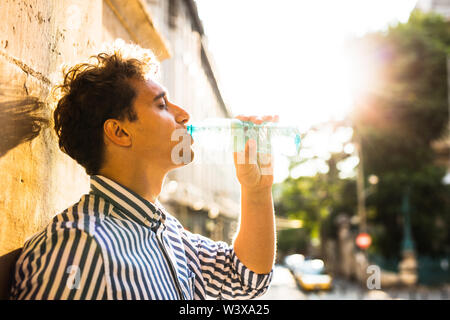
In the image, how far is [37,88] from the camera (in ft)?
5.81

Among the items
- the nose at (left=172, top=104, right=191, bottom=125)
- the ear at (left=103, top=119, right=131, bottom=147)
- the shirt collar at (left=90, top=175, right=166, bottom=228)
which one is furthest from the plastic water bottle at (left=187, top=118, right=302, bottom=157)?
the shirt collar at (left=90, top=175, right=166, bottom=228)

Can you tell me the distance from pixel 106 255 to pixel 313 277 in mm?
21258

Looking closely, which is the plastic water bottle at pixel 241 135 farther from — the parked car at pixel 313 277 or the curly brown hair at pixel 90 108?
the parked car at pixel 313 277

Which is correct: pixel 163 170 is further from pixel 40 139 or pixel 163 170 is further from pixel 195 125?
pixel 40 139

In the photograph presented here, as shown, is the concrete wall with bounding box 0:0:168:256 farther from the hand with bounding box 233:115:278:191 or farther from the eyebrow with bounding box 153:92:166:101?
the hand with bounding box 233:115:278:191

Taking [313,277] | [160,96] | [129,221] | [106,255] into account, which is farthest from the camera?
[313,277]

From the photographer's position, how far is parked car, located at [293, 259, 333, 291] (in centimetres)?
2088

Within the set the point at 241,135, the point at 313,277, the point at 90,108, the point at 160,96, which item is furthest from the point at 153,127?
the point at 313,277

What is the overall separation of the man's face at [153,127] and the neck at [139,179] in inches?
2.1

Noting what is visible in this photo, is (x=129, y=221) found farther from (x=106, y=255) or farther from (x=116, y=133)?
(x=116, y=133)

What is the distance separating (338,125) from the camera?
27.7 m

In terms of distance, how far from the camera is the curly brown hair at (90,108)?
1.74 meters

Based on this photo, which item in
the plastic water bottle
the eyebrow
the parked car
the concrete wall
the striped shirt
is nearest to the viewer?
the striped shirt

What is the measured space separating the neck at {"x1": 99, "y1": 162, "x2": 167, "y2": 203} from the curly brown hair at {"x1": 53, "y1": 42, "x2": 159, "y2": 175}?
8 centimetres
